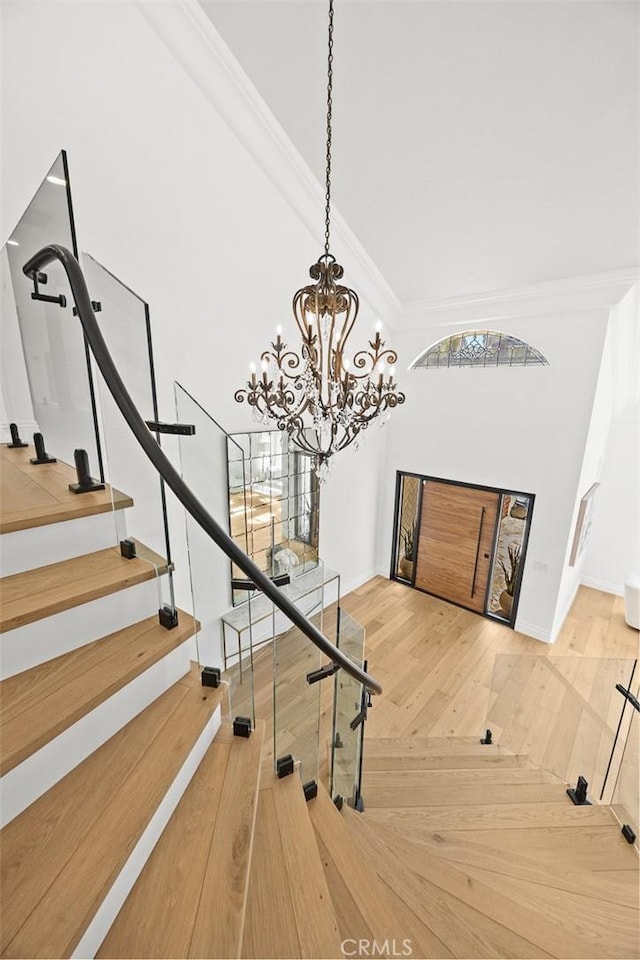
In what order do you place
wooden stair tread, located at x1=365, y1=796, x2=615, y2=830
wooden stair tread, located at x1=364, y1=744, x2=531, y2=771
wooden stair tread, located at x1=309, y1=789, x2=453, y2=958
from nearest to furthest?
wooden stair tread, located at x1=309, y1=789, x2=453, y2=958, wooden stair tread, located at x1=365, y1=796, x2=615, y2=830, wooden stair tread, located at x1=364, y1=744, x2=531, y2=771

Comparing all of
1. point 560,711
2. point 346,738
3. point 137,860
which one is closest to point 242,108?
point 137,860

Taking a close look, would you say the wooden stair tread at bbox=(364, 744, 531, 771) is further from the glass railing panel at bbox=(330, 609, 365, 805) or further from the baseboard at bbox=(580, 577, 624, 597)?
the baseboard at bbox=(580, 577, 624, 597)

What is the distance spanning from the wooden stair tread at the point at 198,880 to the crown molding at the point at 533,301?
4876 mm

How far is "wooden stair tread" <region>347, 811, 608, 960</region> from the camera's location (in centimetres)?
→ 129

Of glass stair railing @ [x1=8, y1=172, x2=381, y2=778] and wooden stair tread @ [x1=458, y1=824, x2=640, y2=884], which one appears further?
wooden stair tread @ [x1=458, y1=824, x2=640, y2=884]

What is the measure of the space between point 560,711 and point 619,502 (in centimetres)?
389

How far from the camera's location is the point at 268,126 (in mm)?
3186

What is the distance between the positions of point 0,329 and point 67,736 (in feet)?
7.63

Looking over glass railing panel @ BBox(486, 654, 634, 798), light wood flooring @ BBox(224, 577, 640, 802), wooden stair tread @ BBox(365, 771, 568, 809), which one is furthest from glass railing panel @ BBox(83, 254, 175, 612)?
glass railing panel @ BBox(486, 654, 634, 798)

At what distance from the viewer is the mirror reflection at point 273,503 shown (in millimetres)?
3613

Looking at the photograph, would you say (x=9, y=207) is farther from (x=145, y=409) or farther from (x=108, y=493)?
(x=108, y=493)

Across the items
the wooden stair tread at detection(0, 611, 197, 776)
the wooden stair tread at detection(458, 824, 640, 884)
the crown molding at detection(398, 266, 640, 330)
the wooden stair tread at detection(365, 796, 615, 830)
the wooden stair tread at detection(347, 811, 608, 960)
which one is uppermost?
the crown molding at detection(398, 266, 640, 330)

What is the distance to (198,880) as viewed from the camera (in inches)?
38.2

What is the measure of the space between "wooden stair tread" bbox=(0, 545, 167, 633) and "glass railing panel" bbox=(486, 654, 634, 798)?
3.51 meters
